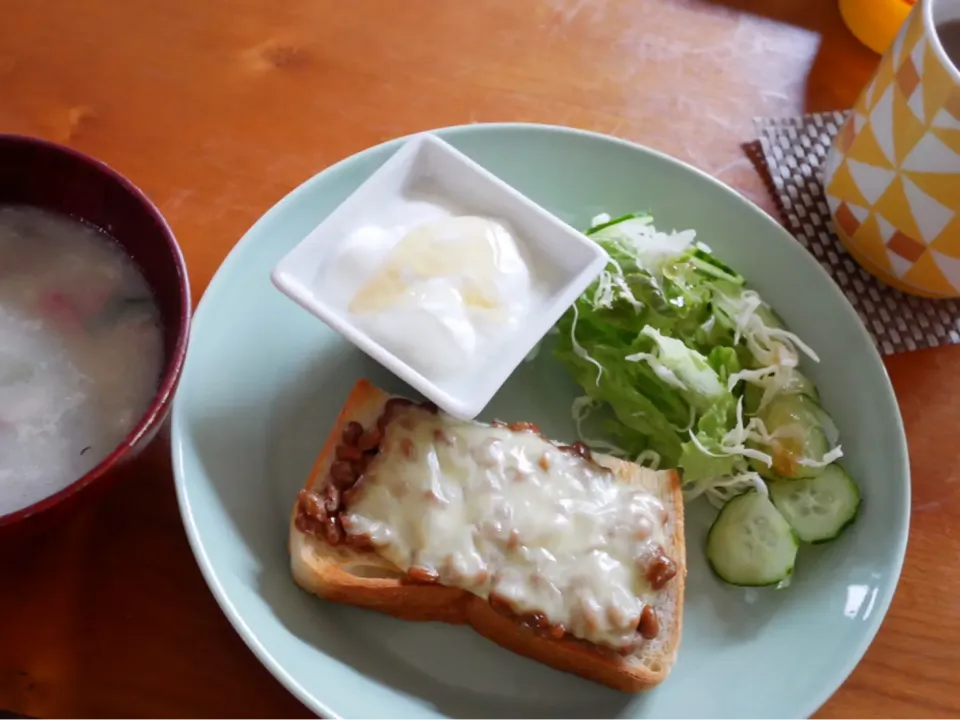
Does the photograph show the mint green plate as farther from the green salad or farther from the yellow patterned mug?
the yellow patterned mug

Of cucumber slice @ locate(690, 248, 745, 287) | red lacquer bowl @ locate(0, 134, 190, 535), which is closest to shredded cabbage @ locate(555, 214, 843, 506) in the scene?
cucumber slice @ locate(690, 248, 745, 287)

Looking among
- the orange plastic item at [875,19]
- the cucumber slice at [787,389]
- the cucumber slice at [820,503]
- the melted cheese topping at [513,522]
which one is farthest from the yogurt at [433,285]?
the orange plastic item at [875,19]

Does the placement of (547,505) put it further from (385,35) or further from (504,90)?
(385,35)

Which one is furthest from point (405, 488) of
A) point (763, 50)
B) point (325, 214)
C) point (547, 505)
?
point (763, 50)

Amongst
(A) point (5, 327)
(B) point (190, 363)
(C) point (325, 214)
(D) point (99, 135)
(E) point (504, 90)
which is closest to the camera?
(A) point (5, 327)

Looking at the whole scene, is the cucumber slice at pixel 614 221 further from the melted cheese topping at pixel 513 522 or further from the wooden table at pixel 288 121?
the melted cheese topping at pixel 513 522

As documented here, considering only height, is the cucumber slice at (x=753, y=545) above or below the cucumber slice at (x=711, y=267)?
below
